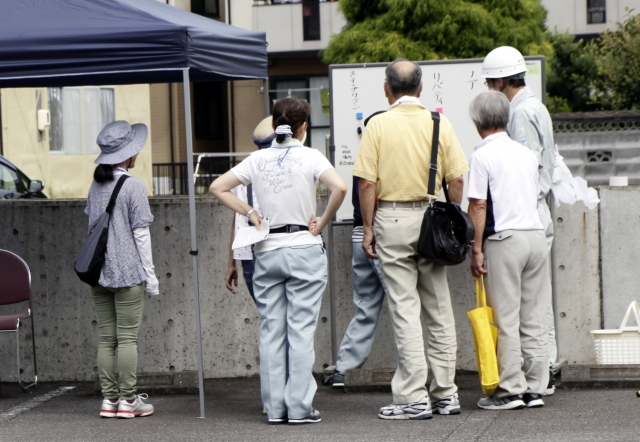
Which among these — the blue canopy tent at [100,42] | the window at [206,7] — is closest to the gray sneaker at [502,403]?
the blue canopy tent at [100,42]

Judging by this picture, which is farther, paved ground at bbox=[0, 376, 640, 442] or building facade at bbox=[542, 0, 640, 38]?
building facade at bbox=[542, 0, 640, 38]

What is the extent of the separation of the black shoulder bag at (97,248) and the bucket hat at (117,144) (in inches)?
5.6

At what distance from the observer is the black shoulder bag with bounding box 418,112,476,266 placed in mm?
5664

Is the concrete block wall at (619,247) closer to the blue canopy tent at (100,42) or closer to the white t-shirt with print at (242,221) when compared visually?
the white t-shirt with print at (242,221)

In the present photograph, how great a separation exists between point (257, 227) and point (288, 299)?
0.45m

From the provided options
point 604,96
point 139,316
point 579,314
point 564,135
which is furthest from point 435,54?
point 139,316

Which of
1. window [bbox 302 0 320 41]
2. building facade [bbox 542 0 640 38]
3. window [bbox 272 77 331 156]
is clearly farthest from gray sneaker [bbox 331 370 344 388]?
window [bbox 302 0 320 41]

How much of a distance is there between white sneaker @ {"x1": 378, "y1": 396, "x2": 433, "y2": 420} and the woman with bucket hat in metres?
1.59

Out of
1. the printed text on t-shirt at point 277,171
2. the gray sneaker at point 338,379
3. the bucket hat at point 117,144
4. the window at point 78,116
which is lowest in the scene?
the gray sneaker at point 338,379

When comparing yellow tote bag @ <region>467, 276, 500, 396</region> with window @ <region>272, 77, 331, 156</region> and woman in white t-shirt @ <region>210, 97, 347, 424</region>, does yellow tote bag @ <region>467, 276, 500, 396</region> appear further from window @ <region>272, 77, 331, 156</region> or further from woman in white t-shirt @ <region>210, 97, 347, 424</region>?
window @ <region>272, 77, 331, 156</region>

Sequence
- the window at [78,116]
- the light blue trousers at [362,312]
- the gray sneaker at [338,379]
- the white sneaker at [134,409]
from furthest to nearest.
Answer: the window at [78,116] → the gray sneaker at [338,379] → the light blue trousers at [362,312] → the white sneaker at [134,409]

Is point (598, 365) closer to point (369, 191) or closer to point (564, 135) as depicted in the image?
point (369, 191)

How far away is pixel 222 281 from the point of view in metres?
7.79

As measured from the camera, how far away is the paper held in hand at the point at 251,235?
576 centimetres
